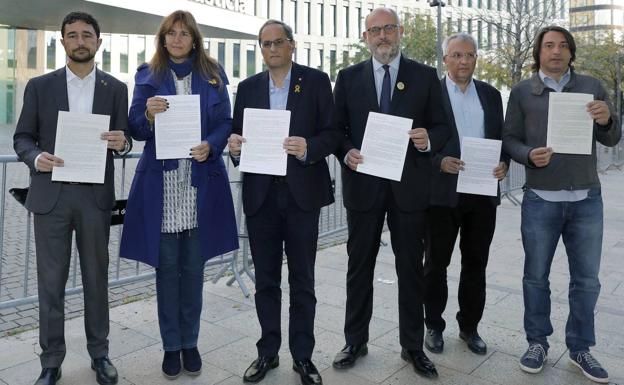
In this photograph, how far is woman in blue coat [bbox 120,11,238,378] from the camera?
3812 mm

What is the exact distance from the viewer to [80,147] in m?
3.64

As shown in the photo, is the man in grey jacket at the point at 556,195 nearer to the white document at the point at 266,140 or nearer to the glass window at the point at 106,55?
the white document at the point at 266,140

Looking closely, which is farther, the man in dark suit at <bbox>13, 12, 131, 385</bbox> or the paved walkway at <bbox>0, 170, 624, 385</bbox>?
the paved walkway at <bbox>0, 170, 624, 385</bbox>

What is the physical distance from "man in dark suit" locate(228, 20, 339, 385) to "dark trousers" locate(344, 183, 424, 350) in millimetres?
334

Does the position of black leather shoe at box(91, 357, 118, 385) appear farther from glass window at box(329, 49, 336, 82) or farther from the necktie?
glass window at box(329, 49, 336, 82)

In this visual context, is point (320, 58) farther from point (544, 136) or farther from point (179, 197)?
point (179, 197)

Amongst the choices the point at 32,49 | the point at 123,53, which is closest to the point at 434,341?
the point at 32,49

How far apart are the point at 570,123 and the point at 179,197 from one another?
267 centimetres

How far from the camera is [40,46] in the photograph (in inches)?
1419

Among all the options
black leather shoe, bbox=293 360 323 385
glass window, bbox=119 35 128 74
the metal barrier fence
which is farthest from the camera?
glass window, bbox=119 35 128 74

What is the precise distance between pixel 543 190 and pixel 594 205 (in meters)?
0.36

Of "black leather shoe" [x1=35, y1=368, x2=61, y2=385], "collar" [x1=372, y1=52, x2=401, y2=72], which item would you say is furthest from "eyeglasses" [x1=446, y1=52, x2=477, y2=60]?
"black leather shoe" [x1=35, y1=368, x2=61, y2=385]

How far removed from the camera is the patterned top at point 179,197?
12.8ft

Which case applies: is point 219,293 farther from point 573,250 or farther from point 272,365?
point 573,250
